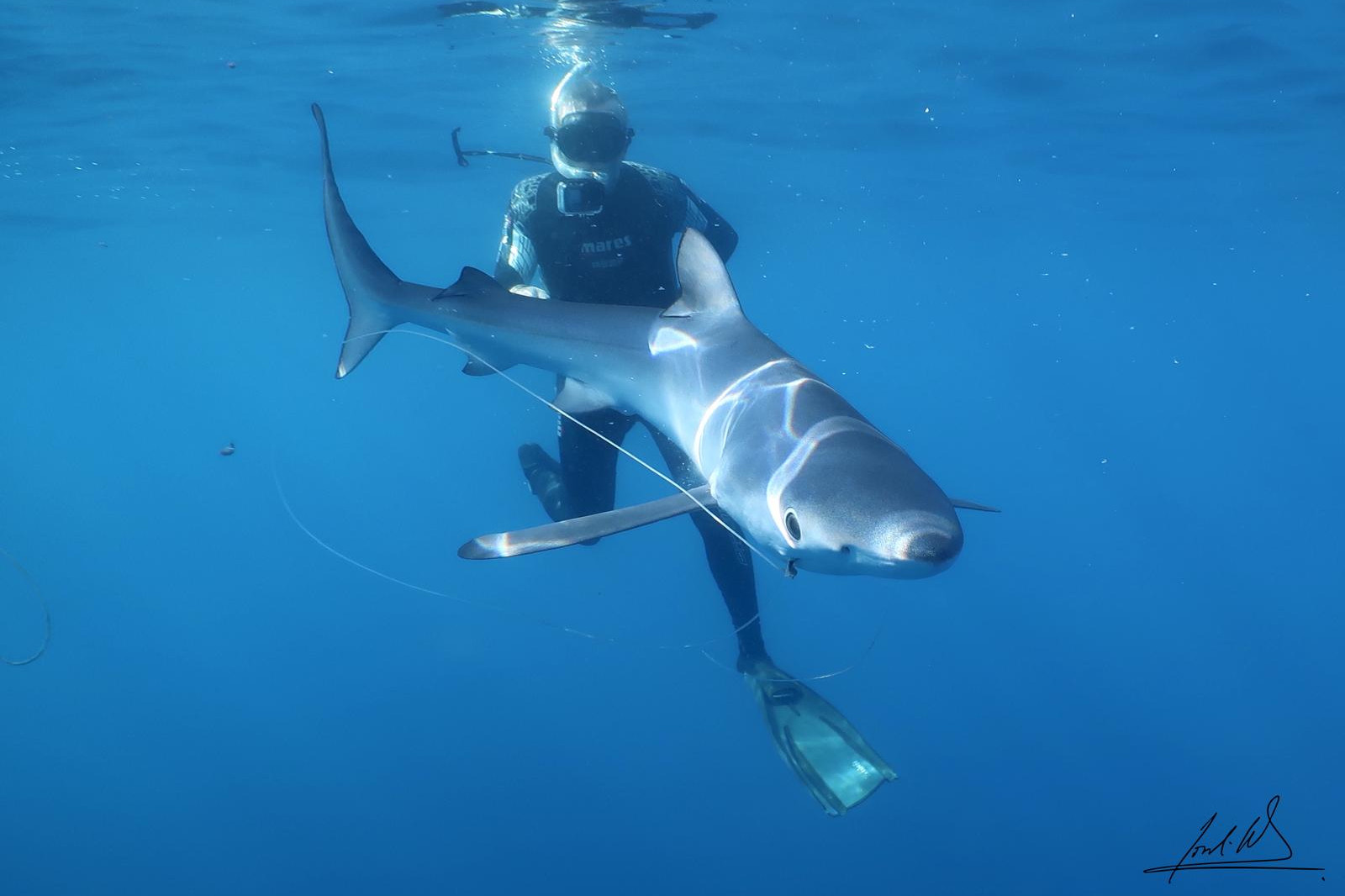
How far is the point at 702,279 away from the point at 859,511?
199 cm

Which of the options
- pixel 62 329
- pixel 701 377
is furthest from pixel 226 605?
pixel 62 329

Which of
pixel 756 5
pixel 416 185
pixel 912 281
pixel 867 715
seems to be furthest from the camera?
pixel 912 281

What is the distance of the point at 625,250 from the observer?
19.9ft

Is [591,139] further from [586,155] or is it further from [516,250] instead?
[516,250]

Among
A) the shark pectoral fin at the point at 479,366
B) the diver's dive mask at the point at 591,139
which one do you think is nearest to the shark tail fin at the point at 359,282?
the shark pectoral fin at the point at 479,366

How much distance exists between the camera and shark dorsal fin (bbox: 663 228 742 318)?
4.30 meters

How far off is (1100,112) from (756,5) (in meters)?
8.59

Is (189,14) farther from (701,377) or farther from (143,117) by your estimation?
(701,377)

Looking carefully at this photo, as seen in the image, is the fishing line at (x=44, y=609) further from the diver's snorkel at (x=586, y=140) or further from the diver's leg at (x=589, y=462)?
the diver's snorkel at (x=586, y=140)

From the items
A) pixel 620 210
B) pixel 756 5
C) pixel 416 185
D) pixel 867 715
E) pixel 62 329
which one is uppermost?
pixel 756 5

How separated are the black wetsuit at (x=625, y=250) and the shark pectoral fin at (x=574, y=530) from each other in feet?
5.83

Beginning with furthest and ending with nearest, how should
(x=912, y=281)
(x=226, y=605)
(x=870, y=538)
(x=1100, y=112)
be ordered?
(x=912, y=281) < (x=226, y=605) < (x=1100, y=112) < (x=870, y=538)

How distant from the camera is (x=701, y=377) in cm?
427

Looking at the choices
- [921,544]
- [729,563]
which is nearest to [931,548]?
[921,544]
